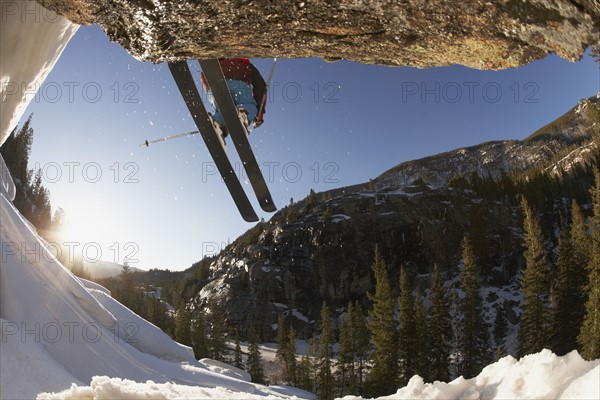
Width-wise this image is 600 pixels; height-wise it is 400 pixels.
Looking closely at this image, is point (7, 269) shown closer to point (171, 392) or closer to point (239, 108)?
point (239, 108)

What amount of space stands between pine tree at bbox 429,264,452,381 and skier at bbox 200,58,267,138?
32184mm

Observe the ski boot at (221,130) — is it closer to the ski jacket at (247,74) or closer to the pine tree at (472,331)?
the ski jacket at (247,74)

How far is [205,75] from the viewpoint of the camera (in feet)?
20.6

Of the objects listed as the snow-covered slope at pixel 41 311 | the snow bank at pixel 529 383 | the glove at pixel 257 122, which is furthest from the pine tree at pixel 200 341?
the snow bank at pixel 529 383

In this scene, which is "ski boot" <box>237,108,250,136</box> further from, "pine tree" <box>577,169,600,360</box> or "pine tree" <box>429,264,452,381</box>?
"pine tree" <box>429,264,452,381</box>

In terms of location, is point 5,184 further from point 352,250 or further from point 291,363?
point 352,250

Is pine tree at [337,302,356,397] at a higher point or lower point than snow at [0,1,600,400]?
lower

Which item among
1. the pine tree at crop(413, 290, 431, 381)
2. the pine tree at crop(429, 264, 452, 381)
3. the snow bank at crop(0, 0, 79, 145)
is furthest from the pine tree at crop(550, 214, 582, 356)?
the snow bank at crop(0, 0, 79, 145)

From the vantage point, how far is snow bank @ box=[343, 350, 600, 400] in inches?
60.5

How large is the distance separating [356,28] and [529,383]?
2.10 meters

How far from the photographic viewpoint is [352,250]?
225 ft

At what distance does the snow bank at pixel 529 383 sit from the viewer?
60.5 inches

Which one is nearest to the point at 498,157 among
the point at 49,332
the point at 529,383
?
the point at 49,332

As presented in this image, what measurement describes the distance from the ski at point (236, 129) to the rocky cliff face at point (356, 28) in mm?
3371
